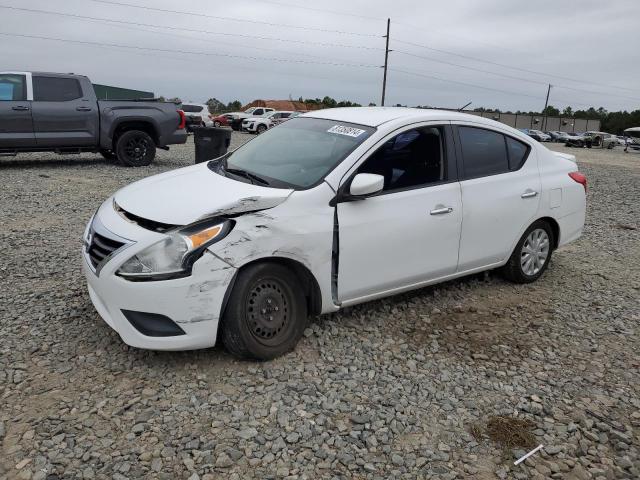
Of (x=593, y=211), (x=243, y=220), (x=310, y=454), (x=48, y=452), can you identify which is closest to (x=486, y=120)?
(x=243, y=220)

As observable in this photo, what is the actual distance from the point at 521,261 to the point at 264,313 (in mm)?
2754

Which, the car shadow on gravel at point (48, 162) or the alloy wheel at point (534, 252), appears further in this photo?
the car shadow on gravel at point (48, 162)

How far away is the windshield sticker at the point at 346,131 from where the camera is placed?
402 centimetres

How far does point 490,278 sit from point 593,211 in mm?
5503

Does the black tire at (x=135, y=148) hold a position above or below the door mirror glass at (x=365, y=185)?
below

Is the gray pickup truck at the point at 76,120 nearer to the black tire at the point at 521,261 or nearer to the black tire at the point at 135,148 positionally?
the black tire at the point at 135,148

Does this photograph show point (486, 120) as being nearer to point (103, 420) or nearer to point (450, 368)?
point (450, 368)

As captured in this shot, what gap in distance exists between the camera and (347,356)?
365cm

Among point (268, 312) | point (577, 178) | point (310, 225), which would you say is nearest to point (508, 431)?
point (268, 312)

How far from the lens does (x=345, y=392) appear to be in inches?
127

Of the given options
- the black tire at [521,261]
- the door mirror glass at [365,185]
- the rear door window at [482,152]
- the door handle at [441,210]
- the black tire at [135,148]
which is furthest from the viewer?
the black tire at [135,148]

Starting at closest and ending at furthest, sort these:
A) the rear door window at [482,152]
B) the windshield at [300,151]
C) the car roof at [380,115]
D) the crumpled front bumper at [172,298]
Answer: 1. the crumpled front bumper at [172,298]
2. the windshield at [300,151]
3. the car roof at [380,115]
4. the rear door window at [482,152]

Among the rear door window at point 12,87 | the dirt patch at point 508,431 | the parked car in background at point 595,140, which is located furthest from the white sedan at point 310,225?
the parked car in background at point 595,140

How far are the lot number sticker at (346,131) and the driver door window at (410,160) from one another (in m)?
0.23
